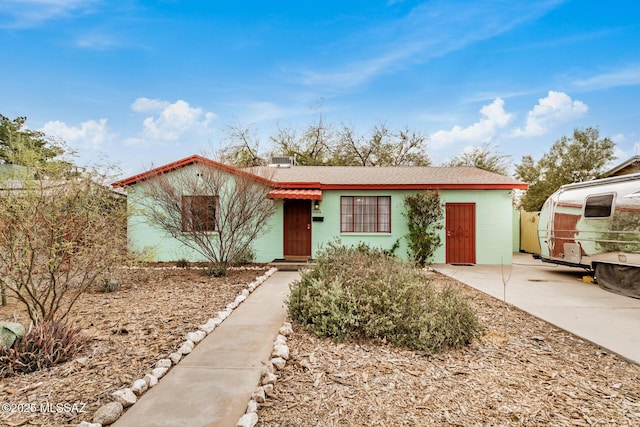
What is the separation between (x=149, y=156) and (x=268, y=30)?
6.06 m

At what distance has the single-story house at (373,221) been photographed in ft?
37.5

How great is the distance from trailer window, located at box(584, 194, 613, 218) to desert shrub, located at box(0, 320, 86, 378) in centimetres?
1088

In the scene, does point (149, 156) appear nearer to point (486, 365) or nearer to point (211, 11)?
point (211, 11)

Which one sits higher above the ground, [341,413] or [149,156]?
[149,156]

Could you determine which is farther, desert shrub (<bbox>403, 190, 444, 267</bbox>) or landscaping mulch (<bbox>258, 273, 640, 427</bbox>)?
desert shrub (<bbox>403, 190, 444, 267</bbox>)

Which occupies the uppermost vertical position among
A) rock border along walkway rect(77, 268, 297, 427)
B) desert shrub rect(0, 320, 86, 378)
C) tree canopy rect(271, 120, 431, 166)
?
tree canopy rect(271, 120, 431, 166)

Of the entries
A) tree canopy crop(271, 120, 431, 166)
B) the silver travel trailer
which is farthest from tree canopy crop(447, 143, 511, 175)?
the silver travel trailer

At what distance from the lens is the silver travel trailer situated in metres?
7.19

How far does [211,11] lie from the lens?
9.73 metres

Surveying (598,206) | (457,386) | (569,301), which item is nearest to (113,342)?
(457,386)

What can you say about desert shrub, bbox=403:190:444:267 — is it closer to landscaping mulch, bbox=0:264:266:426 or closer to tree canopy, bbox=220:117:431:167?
landscaping mulch, bbox=0:264:266:426

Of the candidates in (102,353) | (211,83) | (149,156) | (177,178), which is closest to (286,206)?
(177,178)

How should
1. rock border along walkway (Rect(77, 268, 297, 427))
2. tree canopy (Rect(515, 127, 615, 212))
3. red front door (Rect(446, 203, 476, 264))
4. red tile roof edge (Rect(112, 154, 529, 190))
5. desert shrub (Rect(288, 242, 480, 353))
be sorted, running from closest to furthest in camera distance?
rock border along walkway (Rect(77, 268, 297, 427))
desert shrub (Rect(288, 242, 480, 353))
red tile roof edge (Rect(112, 154, 529, 190))
red front door (Rect(446, 203, 476, 264))
tree canopy (Rect(515, 127, 615, 212))

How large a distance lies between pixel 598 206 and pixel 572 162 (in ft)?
53.4
